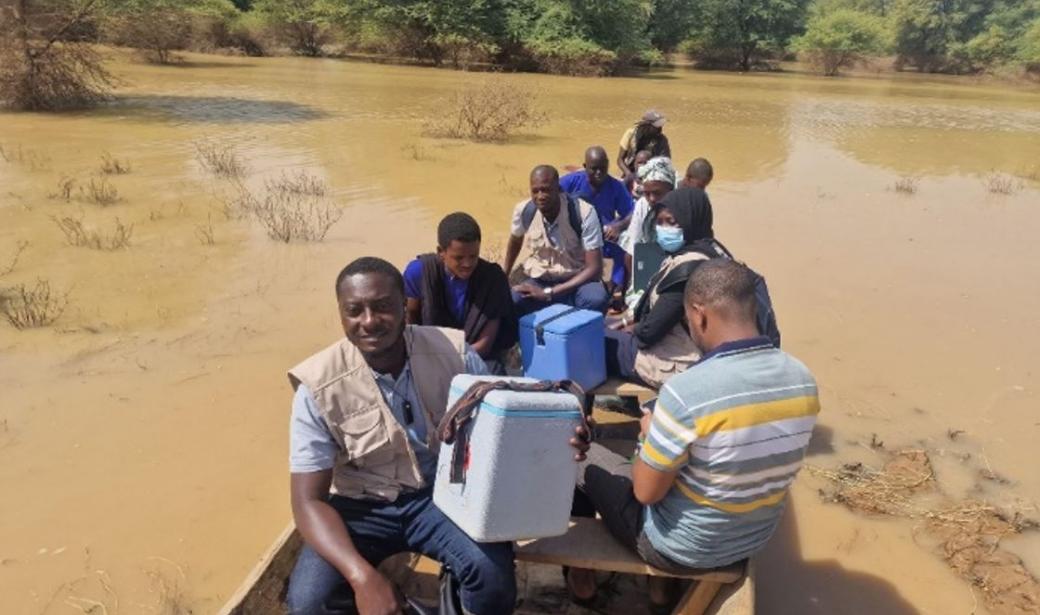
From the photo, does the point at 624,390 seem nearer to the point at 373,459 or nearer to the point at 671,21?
the point at 373,459

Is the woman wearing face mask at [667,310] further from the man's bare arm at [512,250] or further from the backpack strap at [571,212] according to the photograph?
the man's bare arm at [512,250]

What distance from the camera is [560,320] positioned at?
354 cm

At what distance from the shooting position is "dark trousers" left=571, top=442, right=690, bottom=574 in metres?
2.42

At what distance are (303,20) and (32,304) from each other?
97.9 ft

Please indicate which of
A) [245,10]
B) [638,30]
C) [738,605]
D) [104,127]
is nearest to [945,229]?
[738,605]

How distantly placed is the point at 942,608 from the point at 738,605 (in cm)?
156

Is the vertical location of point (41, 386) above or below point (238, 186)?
below

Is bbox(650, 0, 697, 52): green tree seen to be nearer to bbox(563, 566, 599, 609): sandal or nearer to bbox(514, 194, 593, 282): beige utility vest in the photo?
bbox(514, 194, 593, 282): beige utility vest

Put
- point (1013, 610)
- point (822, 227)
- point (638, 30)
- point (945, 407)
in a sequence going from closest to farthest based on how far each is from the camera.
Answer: point (1013, 610) < point (945, 407) < point (822, 227) < point (638, 30)

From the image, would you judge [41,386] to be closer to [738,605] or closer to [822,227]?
[738,605]

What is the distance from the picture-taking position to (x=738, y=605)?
2.33 meters

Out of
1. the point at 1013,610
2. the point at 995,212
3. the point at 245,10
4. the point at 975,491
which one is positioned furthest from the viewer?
the point at 245,10

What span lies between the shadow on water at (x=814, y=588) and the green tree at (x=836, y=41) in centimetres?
4264

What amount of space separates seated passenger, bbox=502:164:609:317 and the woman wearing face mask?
825 millimetres
